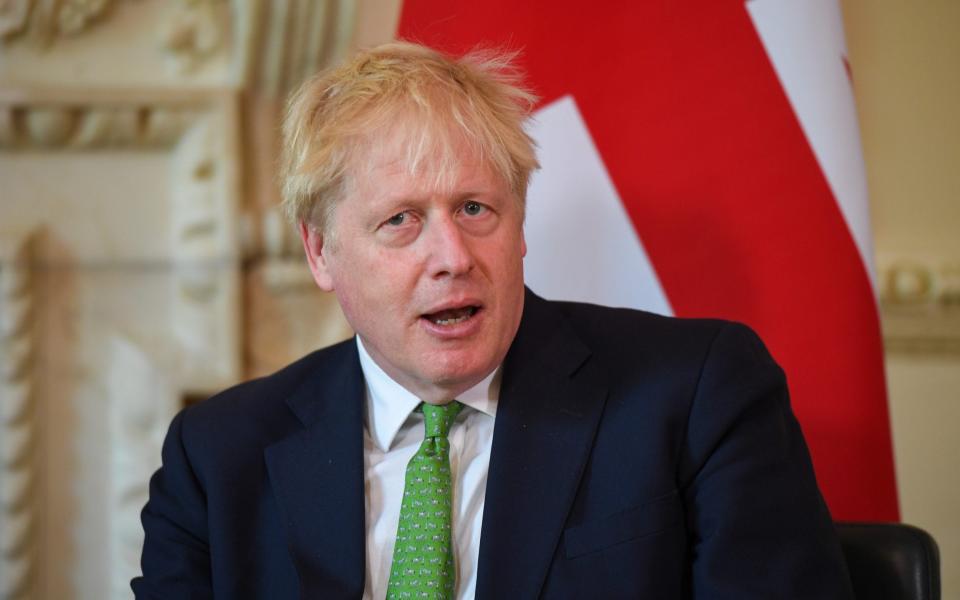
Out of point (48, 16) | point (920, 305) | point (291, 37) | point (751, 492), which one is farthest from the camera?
point (920, 305)

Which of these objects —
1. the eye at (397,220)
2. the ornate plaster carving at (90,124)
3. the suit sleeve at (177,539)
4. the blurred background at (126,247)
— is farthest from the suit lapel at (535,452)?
the ornate plaster carving at (90,124)

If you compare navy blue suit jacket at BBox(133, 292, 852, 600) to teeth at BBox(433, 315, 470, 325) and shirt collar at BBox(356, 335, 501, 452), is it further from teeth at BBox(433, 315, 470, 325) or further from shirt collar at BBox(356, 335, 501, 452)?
teeth at BBox(433, 315, 470, 325)

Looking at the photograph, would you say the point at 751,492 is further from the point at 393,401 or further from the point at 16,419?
the point at 16,419

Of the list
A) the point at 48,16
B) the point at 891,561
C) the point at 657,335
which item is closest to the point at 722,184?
the point at 657,335

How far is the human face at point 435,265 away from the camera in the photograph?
1.31 metres

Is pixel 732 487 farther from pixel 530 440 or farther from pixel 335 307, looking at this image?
pixel 335 307

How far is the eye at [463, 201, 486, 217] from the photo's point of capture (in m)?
1.35

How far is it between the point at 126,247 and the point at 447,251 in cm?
107

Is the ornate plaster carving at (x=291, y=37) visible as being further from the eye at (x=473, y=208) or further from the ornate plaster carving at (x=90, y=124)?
the eye at (x=473, y=208)

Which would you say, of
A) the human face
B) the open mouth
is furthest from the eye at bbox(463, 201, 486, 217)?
the open mouth

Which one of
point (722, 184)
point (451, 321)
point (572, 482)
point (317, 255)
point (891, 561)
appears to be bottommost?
point (891, 561)

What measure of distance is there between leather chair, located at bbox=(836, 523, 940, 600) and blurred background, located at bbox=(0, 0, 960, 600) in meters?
1.19

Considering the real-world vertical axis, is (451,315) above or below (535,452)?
above

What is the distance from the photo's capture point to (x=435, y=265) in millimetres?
1301
